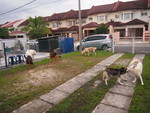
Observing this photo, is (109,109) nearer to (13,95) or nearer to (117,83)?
(117,83)

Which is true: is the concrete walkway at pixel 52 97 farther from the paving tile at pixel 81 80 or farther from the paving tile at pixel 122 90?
the paving tile at pixel 122 90

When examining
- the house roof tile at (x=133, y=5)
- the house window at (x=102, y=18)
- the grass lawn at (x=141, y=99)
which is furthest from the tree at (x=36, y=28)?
the grass lawn at (x=141, y=99)

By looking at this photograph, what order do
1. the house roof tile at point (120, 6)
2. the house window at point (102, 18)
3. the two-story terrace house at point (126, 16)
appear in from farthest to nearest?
the house window at point (102, 18)
the house roof tile at point (120, 6)
the two-story terrace house at point (126, 16)

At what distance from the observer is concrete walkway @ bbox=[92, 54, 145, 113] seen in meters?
3.34

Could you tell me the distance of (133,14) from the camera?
26.0 meters

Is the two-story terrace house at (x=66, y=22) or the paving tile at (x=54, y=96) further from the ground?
the two-story terrace house at (x=66, y=22)

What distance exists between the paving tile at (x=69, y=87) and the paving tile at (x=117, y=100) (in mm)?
1260

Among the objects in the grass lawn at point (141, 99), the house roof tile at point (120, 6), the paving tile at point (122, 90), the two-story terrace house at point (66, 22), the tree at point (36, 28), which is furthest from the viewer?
the two-story terrace house at point (66, 22)

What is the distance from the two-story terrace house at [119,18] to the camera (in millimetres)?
24609

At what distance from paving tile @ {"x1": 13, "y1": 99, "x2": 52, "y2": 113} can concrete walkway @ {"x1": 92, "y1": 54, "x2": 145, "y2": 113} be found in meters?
1.41

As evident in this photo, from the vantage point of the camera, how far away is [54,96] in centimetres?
423

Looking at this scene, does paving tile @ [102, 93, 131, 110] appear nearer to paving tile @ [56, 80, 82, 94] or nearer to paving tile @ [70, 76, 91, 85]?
paving tile @ [56, 80, 82, 94]

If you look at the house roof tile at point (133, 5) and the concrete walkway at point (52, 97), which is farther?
the house roof tile at point (133, 5)

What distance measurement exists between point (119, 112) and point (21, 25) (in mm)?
43467
